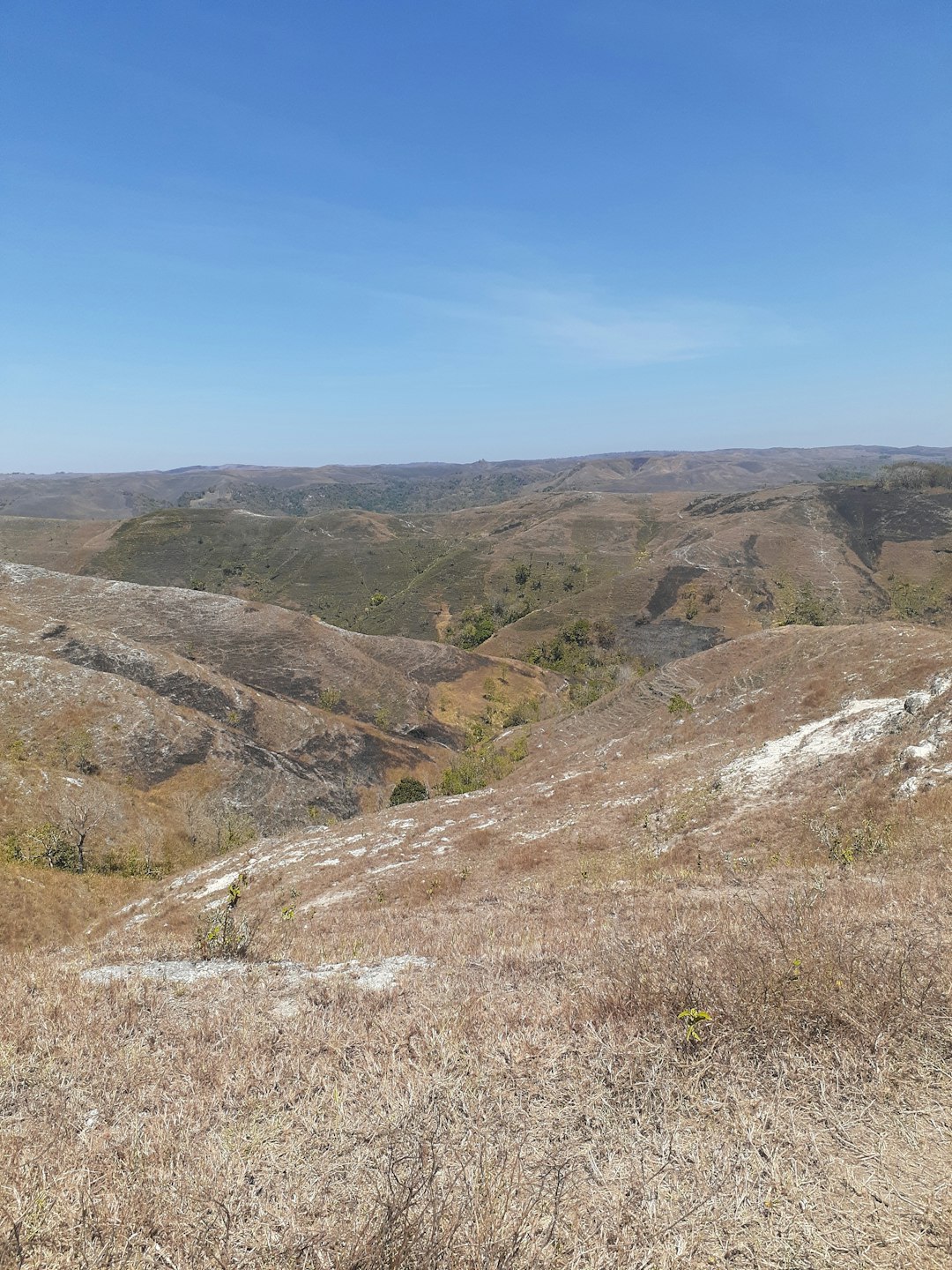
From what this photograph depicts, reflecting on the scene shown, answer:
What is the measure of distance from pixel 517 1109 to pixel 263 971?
4822mm

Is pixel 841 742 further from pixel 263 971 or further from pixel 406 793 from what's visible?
pixel 406 793

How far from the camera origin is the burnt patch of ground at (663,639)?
129 m

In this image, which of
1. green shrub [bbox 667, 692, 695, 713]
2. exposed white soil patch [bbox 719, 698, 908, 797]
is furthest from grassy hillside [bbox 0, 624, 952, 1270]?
green shrub [bbox 667, 692, 695, 713]

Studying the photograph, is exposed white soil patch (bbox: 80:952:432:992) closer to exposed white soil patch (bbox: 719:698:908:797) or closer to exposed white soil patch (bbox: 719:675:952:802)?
exposed white soil patch (bbox: 719:675:952:802)

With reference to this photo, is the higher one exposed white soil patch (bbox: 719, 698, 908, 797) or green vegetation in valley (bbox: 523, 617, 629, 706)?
exposed white soil patch (bbox: 719, 698, 908, 797)

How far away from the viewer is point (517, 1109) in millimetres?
4832

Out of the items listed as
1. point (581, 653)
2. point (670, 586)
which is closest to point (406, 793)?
point (581, 653)

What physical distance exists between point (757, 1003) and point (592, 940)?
3072 mm

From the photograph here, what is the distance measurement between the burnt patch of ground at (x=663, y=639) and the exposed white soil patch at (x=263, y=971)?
12362cm

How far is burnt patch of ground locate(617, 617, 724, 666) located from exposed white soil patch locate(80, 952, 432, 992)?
123617 millimetres

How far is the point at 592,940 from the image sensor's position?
8328mm

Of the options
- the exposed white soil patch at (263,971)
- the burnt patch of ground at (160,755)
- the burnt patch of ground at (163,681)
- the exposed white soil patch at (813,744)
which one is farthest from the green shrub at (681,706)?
the burnt patch of ground at (163,681)

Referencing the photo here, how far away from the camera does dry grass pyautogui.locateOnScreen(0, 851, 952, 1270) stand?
11.5 ft

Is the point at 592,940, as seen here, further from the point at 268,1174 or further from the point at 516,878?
the point at 516,878
